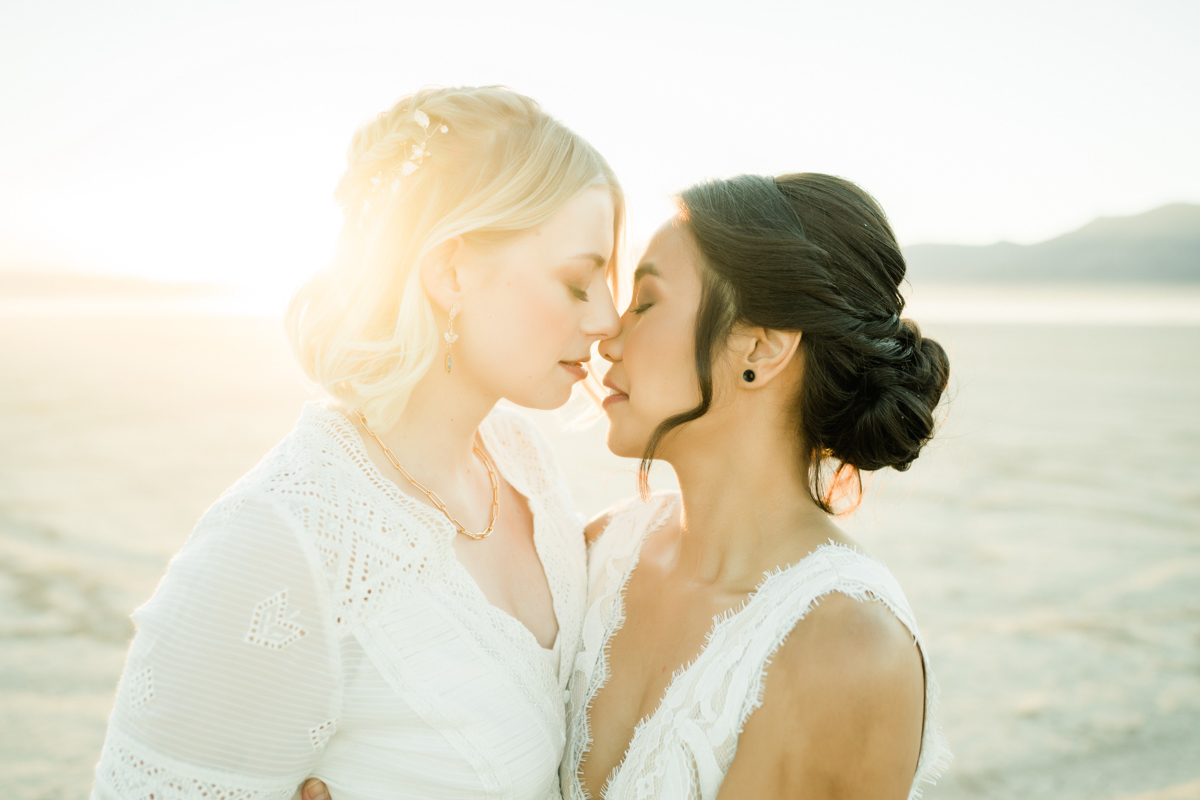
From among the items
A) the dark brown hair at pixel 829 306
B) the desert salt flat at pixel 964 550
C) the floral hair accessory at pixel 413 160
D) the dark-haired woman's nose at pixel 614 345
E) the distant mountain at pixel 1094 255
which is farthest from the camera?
the distant mountain at pixel 1094 255

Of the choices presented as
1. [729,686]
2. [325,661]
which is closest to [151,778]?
[325,661]

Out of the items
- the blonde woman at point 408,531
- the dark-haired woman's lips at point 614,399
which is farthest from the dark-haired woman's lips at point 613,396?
the blonde woman at point 408,531

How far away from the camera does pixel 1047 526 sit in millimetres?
7930

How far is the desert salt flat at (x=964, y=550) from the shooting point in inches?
171

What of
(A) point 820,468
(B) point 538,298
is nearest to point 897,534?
(A) point 820,468

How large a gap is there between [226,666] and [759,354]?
5.55 feet

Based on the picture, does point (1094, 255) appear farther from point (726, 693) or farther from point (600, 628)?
point (726, 693)

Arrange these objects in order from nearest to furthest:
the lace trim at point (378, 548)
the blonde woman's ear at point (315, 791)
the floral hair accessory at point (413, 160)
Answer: the lace trim at point (378, 548), the blonde woman's ear at point (315, 791), the floral hair accessory at point (413, 160)

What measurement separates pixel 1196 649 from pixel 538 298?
5697 millimetres

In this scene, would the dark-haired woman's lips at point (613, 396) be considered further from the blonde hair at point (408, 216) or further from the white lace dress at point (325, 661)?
the white lace dress at point (325, 661)

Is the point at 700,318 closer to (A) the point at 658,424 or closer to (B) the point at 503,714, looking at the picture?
(A) the point at 658,424

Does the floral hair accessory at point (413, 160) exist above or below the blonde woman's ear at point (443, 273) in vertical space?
above

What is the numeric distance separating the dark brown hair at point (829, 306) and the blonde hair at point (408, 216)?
57 cm

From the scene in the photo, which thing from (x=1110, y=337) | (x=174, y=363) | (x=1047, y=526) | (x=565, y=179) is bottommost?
(x=1110, y=337)
